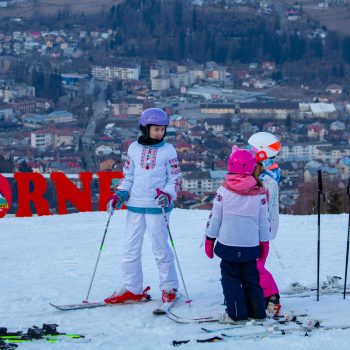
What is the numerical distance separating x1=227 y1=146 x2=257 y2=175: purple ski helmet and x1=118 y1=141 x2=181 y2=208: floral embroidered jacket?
39cm

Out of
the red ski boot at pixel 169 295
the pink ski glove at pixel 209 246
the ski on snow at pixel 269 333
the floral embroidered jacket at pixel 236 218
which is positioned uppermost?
the floral embroidered jacket at pixel 236 218

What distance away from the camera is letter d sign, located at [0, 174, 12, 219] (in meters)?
7.30

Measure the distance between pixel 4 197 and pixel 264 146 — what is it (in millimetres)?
3783

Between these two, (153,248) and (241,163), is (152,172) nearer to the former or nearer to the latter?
(153,248)

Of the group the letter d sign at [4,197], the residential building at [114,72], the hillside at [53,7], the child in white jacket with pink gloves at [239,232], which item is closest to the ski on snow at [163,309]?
the child in white jacket with pink gloves at [239,232]

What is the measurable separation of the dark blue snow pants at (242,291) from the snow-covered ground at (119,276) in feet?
0.52

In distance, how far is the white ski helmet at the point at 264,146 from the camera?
4182 millimetres

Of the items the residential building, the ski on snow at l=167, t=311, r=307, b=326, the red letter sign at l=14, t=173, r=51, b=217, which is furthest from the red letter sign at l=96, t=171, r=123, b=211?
the residential building

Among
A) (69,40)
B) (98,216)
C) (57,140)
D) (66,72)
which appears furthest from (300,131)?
(98,216)

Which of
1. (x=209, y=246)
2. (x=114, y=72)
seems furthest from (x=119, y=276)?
(x=114, y=72)

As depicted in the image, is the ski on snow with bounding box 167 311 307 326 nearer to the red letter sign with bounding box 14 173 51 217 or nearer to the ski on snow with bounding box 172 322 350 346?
the ski on snow with bounding box 172 322 350 346

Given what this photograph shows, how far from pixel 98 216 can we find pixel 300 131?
38.4m

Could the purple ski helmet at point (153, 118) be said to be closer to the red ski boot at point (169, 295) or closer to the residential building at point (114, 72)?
the red ski boot at point (169, 295)

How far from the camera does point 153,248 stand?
4102 millimetres
